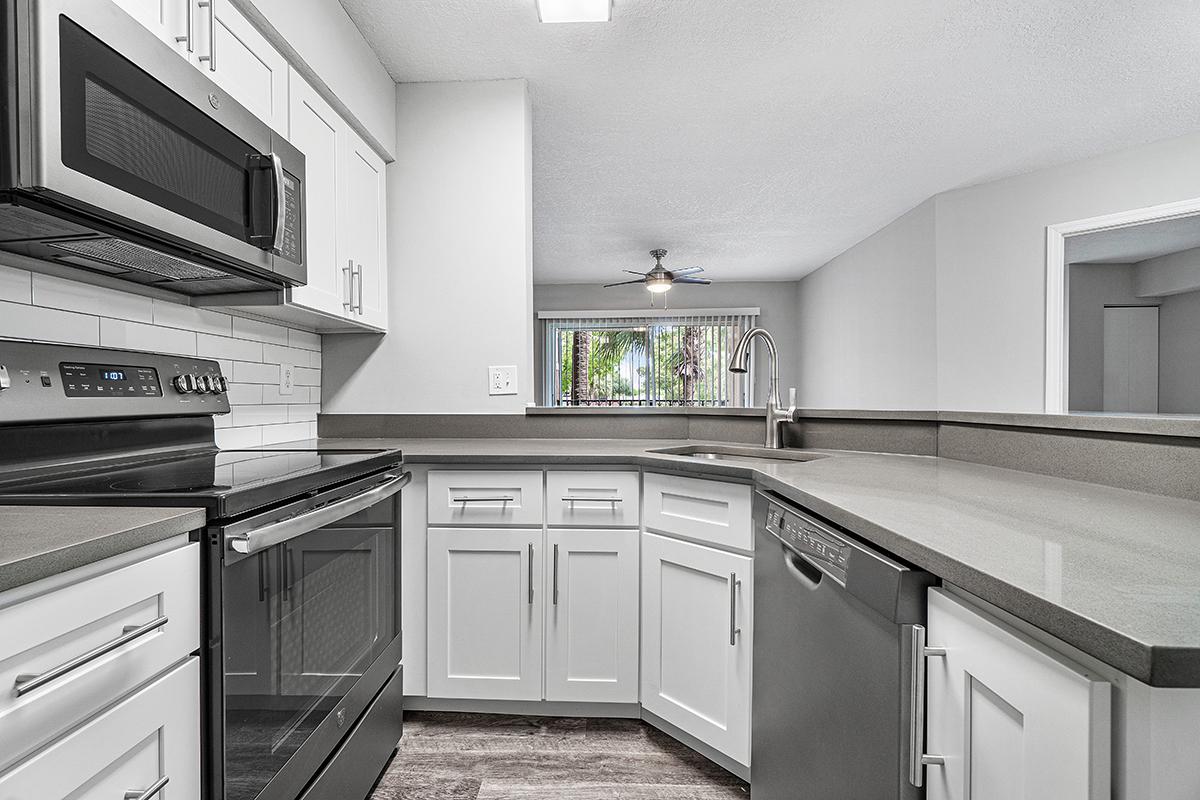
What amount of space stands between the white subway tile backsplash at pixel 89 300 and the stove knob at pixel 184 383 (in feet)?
0.52

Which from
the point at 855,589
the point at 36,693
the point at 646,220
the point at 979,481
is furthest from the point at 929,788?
the point at 646,220

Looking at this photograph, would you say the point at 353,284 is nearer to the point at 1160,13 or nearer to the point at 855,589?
the point at 855,589

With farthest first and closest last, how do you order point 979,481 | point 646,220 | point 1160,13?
point 646,220
point 1160,13
point 979,481

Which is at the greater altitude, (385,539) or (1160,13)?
(1160,13)

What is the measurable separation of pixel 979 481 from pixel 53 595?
1524 mm

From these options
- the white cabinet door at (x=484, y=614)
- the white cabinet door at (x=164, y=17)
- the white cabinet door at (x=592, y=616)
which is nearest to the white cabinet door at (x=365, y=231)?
the white cabinet door at (x=164, y=17)

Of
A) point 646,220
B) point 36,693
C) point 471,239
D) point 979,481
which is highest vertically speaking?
point 646,220

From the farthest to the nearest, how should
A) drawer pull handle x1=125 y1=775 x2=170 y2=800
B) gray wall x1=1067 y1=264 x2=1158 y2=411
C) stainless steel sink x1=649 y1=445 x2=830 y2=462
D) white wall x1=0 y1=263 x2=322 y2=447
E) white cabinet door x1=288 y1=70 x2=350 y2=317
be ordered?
1. gray wall x1=1067 y1=264 x2=1158 y2=411
2. stainless steel sink x1=649 y1=445 x2=830 y2=462
3. white cabinet door x1=288 y1=70 x2=350 y2=317
4. white wall x1=0 y1=263 x2=322 y2=447
5. drawer pull handle x1=125 y1=775 x2=170 y2=800

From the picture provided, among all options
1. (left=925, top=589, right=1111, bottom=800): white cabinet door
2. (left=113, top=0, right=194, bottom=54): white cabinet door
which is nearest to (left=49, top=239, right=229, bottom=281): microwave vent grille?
(left=113, top=0, right=194, bottom=54): white cabinet door

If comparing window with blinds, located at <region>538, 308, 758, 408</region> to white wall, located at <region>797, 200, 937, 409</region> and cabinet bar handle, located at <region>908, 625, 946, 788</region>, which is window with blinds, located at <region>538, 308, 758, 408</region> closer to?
white wall, located at <region>797, 200, 937, 409</region>

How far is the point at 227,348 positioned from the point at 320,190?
0.56 metres

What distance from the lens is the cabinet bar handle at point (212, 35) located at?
1.35m

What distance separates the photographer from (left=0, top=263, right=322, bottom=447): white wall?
4.14 feet

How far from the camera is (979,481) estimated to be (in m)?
1.31
